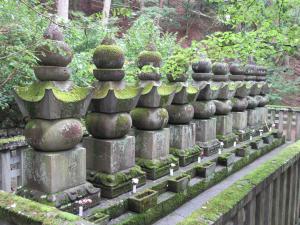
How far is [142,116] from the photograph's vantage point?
4.52m

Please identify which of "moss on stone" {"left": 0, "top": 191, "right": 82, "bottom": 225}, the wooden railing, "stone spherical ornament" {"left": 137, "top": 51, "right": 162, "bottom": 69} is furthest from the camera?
the wooden railing

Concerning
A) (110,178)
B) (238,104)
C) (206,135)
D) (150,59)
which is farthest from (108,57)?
(238,104)

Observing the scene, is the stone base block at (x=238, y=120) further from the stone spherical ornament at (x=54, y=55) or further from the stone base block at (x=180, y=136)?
the stone spherical ornament at (x=54, y=55)

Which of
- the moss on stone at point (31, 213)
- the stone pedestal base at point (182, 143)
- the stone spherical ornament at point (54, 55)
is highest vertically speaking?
the stone spherical ornament at point (54, 55)

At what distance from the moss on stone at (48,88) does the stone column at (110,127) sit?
1.29 feet

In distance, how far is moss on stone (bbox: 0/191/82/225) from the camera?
1.68 m

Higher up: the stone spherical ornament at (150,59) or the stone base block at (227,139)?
the stone spherical ornament at (150,59)

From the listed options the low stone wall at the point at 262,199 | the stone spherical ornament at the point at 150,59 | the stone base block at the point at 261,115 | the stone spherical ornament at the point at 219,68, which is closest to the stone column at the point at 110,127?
the stone spherical ornament at the point at 150,59

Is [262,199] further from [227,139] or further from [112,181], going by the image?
[227,139]

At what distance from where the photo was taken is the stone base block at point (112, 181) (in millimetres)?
3801

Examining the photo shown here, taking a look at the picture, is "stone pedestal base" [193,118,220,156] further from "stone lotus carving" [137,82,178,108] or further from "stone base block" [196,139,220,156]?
"stone lotus carving" [137,82,178,108]

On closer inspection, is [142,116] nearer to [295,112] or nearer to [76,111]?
[76,111]

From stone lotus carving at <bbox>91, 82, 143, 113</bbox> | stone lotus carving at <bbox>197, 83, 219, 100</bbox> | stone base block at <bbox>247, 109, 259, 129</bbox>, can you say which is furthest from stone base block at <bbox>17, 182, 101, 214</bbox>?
stone base block at <bbox>247, 109, 259, 129</bbox>

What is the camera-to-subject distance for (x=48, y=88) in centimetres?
324
